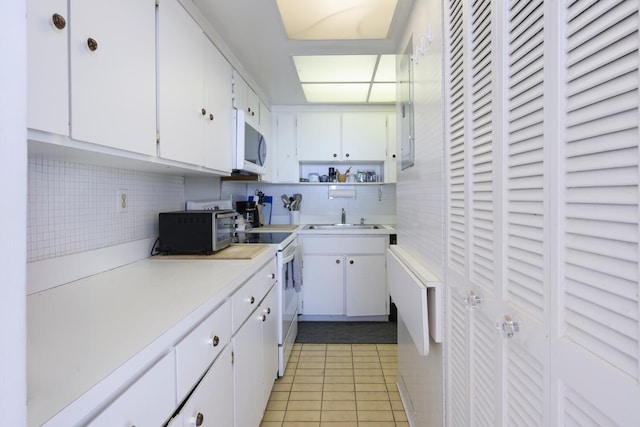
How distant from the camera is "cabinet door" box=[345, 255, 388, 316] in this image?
130 inches

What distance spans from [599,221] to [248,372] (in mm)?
1415

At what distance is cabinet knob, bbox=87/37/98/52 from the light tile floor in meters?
1.85

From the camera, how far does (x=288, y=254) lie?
2.48 m

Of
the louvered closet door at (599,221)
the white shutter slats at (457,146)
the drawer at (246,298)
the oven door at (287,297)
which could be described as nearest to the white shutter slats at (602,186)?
the louvered closet door at (599,221)

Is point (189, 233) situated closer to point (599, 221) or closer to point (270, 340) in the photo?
point (270, 340)

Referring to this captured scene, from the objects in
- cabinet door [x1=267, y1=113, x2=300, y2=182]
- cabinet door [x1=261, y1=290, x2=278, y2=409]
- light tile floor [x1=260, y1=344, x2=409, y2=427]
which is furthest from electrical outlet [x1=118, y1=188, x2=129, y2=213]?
cabinet door [x1=267, y1=113, x2=300, y2=182]

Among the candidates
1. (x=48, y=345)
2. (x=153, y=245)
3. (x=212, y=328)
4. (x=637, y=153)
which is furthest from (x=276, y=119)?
(x=637, y=153)

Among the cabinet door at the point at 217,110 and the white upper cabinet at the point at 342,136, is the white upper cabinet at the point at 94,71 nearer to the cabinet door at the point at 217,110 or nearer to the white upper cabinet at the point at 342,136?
the cabinet door at the point at 217,110

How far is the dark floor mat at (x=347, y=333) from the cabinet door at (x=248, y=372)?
1.26 meters

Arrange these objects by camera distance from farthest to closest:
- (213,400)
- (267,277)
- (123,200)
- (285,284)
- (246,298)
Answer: (285,284) → (267,277) → (123,200) → (246,298) → (213,400)

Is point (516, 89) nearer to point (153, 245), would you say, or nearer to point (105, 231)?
point (105, 231)

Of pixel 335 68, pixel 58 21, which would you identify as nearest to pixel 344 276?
pixel 335 68

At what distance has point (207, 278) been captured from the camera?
4.21ft

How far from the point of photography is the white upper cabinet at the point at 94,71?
80cm
